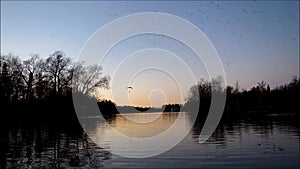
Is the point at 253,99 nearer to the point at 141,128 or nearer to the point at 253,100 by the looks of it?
the point at 253,100

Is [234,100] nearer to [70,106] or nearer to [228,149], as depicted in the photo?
[70,106]

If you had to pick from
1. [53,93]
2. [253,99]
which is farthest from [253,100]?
[53,93]

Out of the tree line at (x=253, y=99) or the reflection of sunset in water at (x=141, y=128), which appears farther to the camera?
the tree line at (x=253, y=99)

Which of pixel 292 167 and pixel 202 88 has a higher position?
pixel 202 88

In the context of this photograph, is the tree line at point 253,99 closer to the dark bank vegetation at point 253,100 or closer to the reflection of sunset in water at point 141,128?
the dark bank vegetation at point 253,100

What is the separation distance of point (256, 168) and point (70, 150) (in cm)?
1354

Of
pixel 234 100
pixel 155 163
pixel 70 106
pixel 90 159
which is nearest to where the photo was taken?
pixel 155 163

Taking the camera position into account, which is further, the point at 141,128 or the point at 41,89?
the point at 41,89

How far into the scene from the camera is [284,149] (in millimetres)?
24078

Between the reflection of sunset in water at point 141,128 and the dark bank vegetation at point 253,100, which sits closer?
the reflection of sunset in water at point 141,128

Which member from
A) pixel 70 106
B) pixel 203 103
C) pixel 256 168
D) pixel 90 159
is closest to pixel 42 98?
pixel 70 106

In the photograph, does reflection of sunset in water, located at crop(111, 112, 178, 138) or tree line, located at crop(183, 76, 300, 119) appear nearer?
reflection of sunset in water, located at crop(111, 112, 178, 138)

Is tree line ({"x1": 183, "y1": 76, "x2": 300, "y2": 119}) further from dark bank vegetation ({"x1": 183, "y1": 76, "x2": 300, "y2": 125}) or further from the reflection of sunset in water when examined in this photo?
the reflection of sunset in water

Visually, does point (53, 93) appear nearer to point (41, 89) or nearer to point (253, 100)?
point (41, 89)
